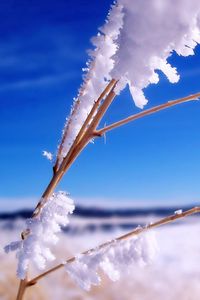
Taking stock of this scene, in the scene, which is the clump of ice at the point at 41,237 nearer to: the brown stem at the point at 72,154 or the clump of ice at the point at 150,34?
the brown stem at the point at 72,154

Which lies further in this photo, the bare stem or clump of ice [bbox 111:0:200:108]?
the bare stem

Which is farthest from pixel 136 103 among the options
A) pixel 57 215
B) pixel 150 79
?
pixel 57 215

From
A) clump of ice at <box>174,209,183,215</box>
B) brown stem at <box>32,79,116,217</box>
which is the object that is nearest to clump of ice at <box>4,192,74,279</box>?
brown stem at <box>32,79,116,217</box>

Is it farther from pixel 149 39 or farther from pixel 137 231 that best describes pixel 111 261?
pixel 149 39

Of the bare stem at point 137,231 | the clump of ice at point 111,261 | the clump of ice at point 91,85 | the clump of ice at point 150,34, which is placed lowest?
the clump of ice at point 111,261

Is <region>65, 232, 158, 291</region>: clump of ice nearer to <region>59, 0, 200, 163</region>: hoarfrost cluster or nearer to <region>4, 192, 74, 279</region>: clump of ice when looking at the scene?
<region>4, 192, 74, 279</region>: clump of ice

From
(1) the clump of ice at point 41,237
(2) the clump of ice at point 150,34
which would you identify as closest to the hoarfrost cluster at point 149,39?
(2) the clump of ice at point 150,34
